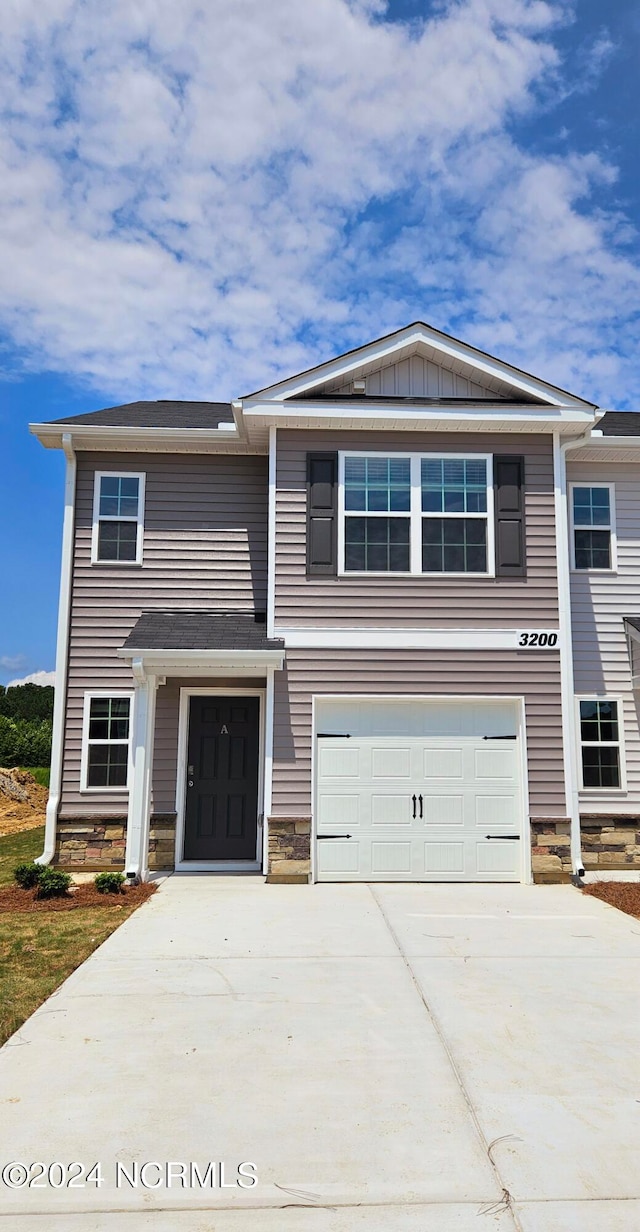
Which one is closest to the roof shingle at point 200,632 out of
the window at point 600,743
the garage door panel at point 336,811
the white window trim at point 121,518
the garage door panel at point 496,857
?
the white window trim at point 121,518

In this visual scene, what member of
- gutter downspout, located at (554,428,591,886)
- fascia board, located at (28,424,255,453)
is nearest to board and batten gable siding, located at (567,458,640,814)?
gutter downspout, located at (554,428,591,886)

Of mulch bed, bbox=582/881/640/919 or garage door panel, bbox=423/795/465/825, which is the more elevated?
garage door panel, bbox=423/795/465/825

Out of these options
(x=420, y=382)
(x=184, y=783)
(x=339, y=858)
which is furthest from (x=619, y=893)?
(x=420, y=382)

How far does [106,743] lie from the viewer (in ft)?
34.9

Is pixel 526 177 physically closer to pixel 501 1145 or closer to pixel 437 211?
pixel 437 211

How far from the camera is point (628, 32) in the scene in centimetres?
1048

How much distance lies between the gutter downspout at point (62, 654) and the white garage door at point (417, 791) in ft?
11.5

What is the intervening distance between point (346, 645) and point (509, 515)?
272 centimetres

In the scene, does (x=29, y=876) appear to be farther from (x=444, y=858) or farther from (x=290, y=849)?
(x=444, y=858)

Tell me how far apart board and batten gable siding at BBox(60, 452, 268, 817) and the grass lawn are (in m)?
2.98

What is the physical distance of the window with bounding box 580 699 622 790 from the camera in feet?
36.1

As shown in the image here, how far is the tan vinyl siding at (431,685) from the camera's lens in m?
9.84

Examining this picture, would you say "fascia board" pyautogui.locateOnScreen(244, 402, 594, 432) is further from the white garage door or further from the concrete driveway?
the concrete driveway

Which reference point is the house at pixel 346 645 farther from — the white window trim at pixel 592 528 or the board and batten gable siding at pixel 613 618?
the white window trim at pixel 592 528
